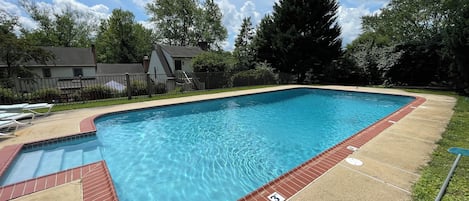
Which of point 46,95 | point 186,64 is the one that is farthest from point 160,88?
point 186,64

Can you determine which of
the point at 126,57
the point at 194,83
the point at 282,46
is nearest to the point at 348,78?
the point at 282,46

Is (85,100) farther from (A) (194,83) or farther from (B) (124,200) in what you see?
(B) (124,200)

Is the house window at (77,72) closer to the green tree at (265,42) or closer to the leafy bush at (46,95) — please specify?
the leafy bush at (46,95)

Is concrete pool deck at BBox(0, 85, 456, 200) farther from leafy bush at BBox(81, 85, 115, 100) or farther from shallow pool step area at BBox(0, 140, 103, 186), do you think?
leafy bush at BBox(81, 85, 115, 100)

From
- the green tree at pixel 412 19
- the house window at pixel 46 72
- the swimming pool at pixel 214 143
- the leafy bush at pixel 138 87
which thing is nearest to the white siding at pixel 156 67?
the house window at pixel 46 72

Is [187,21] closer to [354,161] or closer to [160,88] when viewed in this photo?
[160,88]

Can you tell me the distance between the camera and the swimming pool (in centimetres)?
374

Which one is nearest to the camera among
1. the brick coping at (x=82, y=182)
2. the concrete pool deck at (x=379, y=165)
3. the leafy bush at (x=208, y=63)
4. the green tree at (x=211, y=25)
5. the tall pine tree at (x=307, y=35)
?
the concrete pool deck at (x=379, y=165)

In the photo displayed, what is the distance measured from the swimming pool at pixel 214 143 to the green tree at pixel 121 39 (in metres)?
30.0

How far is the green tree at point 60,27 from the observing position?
98.4 feet

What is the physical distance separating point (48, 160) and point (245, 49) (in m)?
22.4

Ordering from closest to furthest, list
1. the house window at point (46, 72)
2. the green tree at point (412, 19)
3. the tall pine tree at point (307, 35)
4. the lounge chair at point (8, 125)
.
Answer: the lounge chair at point (8, 125) < the green tree at point (412, 19) < the tall pine tree at point (307, 35) < the house window at point (46, 72)

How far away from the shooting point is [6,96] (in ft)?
30.7

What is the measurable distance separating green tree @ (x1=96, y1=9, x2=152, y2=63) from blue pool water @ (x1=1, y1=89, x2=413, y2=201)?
30344 millimetres
